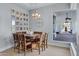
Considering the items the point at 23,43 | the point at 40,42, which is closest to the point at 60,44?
the point at 40,42

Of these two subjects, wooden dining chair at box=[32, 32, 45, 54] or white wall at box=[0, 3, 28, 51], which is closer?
white wall at box=[0, 3, 28, 51]

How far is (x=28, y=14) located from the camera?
2166mm

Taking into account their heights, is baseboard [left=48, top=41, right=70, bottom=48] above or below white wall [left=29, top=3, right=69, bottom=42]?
below

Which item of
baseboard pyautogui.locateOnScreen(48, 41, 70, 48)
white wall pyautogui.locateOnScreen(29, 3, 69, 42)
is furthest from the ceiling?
baseboard pyautogui.locateOnScreen(48, 41, 70, 48)

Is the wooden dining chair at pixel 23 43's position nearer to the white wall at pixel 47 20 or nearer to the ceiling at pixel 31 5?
the white wall at pixel 47 20

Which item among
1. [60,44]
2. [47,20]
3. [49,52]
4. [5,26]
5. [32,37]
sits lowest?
[49,52]

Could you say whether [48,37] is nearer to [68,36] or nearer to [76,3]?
[68,36]

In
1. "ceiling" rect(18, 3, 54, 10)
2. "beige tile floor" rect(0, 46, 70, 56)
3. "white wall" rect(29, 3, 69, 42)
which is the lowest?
"beige tile floor" rect(0, 46, 70, 56)

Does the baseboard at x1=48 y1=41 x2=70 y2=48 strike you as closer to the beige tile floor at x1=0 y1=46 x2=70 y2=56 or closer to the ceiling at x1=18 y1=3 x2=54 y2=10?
the beige tile floor at x1=0 y1=46 x2=70 y2=56

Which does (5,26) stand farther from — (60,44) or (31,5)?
(60,44)

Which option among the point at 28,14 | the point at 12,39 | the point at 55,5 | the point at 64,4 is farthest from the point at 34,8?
the point at 12,39

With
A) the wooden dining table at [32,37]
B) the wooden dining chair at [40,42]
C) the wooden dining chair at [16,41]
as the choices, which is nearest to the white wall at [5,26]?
the wooden dining chair at [16,41]

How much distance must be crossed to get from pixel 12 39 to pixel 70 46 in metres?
1.13

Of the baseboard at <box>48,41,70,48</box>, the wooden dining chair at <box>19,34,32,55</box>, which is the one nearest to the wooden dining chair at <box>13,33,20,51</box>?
the wooden dining chair at <box>19,34,32,55</box>
